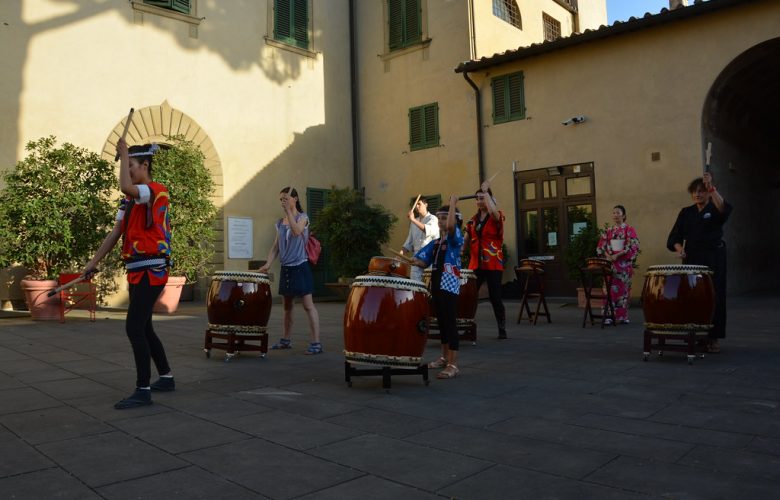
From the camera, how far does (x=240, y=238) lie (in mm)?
15469

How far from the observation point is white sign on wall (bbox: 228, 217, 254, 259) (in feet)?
50.2

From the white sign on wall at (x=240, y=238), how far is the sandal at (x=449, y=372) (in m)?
10.7

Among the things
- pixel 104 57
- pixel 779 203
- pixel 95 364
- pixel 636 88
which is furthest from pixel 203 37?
pixel 779 203

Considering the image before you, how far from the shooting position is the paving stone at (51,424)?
11.8 ft

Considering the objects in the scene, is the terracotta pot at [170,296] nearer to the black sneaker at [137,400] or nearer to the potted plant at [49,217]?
the potted plant at [49,217]

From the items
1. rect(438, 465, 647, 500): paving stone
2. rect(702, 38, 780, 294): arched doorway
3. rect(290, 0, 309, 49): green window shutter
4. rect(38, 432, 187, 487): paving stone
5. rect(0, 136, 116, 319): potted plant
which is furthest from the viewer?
rect(290, 0, 309, 49): green window shutter

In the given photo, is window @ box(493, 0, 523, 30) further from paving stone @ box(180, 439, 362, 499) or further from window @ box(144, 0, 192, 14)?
paving stone @ box(180, 439, 362, 499)

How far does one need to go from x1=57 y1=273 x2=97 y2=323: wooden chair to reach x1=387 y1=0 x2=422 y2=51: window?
10.2 meters

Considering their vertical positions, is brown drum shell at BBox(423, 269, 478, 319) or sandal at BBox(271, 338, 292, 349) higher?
brown drum shell at BBox(423, 269, 478, 319)

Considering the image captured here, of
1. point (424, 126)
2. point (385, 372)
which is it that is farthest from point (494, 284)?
point (424, 126)

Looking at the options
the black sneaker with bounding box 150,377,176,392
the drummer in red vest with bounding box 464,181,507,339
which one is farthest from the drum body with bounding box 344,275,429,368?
the drummer in red vest with bounding box 464,181,507,339

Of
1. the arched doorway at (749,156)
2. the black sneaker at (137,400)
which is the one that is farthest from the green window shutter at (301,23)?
the black sneaker at (137,400)

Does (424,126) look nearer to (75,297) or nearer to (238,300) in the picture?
(75,297)

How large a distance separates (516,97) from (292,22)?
6.24 m
